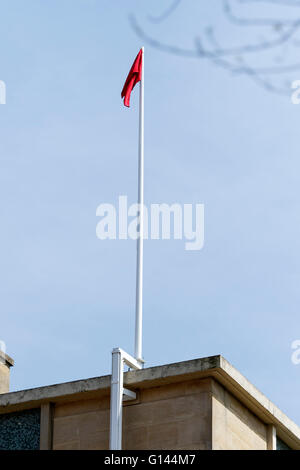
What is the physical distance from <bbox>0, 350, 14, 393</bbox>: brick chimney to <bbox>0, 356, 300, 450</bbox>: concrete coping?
6227mm

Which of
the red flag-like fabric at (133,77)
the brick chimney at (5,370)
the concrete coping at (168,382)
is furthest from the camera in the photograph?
the brick chimney at (5,370)

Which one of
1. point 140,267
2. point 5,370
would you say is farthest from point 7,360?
point 140,267

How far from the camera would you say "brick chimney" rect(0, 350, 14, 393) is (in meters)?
28.8

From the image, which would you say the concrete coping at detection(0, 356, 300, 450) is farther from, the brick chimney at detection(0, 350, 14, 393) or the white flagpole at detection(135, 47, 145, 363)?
the brick chimney at detection(0, 350, 14, 393)

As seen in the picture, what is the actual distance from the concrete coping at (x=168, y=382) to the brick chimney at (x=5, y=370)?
20.4 ft

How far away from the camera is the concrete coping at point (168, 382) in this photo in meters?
21.5

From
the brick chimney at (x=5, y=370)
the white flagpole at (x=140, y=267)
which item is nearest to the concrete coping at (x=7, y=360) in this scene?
the brick chimney at (x=5, y=370)

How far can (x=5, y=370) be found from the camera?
95.6 feet

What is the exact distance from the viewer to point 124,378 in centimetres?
2186

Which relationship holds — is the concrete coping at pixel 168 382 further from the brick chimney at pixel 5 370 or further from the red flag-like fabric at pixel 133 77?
the red flag-like fabric at pixel 133 77

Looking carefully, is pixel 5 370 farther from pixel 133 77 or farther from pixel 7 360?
pixel 133 77
